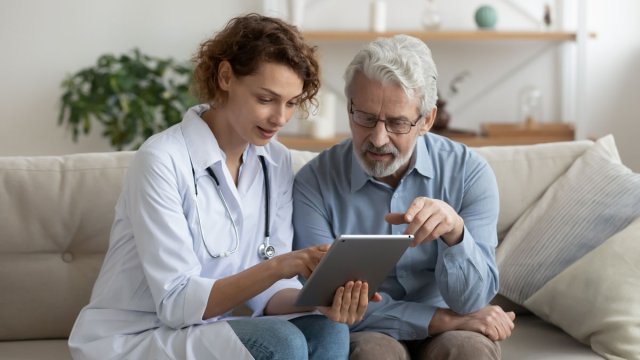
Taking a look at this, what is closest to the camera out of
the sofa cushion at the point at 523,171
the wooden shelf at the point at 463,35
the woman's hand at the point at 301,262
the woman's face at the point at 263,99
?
the woman's hand at the point at 301,262

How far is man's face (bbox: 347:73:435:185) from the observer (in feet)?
6.76

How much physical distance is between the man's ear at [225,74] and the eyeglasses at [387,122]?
11.2 inches

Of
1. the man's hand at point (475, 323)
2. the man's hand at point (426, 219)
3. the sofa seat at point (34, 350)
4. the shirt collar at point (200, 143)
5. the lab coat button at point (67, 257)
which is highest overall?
the shirt collar at point (200, 143)

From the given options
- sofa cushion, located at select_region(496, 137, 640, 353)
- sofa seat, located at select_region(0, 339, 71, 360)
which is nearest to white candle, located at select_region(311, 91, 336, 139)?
sofa cushion, located at select_region(496, 137, 640, 353)

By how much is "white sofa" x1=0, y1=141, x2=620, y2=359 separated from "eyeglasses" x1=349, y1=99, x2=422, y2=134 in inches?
25.6

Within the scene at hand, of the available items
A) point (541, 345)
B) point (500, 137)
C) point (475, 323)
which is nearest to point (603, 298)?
point (541, 345)

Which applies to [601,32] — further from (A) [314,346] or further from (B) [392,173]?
(A) [314,346]

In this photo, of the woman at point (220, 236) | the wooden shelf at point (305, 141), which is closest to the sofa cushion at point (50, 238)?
the woman at point (220, 236)

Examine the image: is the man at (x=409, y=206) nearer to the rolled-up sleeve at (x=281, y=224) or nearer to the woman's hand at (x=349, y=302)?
the rolled-up sleeve at (x=281, y=224)

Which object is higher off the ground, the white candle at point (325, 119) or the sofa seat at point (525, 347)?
the white candle at point (325, 119)

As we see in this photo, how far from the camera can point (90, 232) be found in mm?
2422

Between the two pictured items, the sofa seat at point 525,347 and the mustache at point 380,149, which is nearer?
the mustache at point 380,149

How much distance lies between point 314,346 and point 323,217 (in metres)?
0.37

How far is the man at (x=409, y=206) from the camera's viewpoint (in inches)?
80.4
